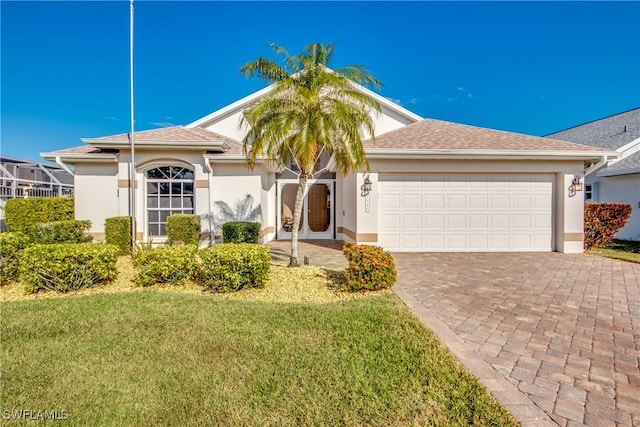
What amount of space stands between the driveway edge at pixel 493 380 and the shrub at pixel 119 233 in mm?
9284

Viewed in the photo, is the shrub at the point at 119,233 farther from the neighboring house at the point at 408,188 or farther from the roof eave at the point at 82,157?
the roof eave at the point at 82,157

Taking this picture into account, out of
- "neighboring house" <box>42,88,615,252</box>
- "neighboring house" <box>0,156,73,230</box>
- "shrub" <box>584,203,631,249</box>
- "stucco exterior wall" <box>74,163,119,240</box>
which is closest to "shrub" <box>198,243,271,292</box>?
"neighboring house" <box>42,88,615,252</box>

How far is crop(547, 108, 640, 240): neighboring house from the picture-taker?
43.3 ft

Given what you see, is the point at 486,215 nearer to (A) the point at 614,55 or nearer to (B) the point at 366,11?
(B) the point at 366,11

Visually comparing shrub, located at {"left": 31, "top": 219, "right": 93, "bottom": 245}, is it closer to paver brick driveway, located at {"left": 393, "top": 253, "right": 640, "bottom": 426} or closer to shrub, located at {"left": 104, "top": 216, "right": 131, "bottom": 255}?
shrub, located at {"left": 104, "top": 216, "right": 131, "bottom": 255}

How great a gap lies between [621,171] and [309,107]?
49.5 feet

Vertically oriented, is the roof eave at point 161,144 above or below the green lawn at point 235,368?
above

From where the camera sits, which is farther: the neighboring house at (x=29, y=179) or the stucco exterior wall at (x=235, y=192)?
the neighboring house at (x=29, y=179)

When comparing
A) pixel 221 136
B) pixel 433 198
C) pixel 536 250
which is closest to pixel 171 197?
pixel 221 136

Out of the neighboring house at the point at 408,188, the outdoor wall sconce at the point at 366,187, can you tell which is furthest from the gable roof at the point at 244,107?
the outdoor wall sconce at the point at 366,187

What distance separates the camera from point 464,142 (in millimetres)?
10812

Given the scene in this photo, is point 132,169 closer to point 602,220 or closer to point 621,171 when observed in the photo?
point 602,220

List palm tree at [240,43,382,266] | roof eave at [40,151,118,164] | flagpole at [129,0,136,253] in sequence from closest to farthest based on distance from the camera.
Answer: palm tree at [240,43,382,266], flagpole at [129,0,136,253], roof eave at [40,151,118,164]

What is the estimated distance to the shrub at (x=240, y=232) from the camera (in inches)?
394
